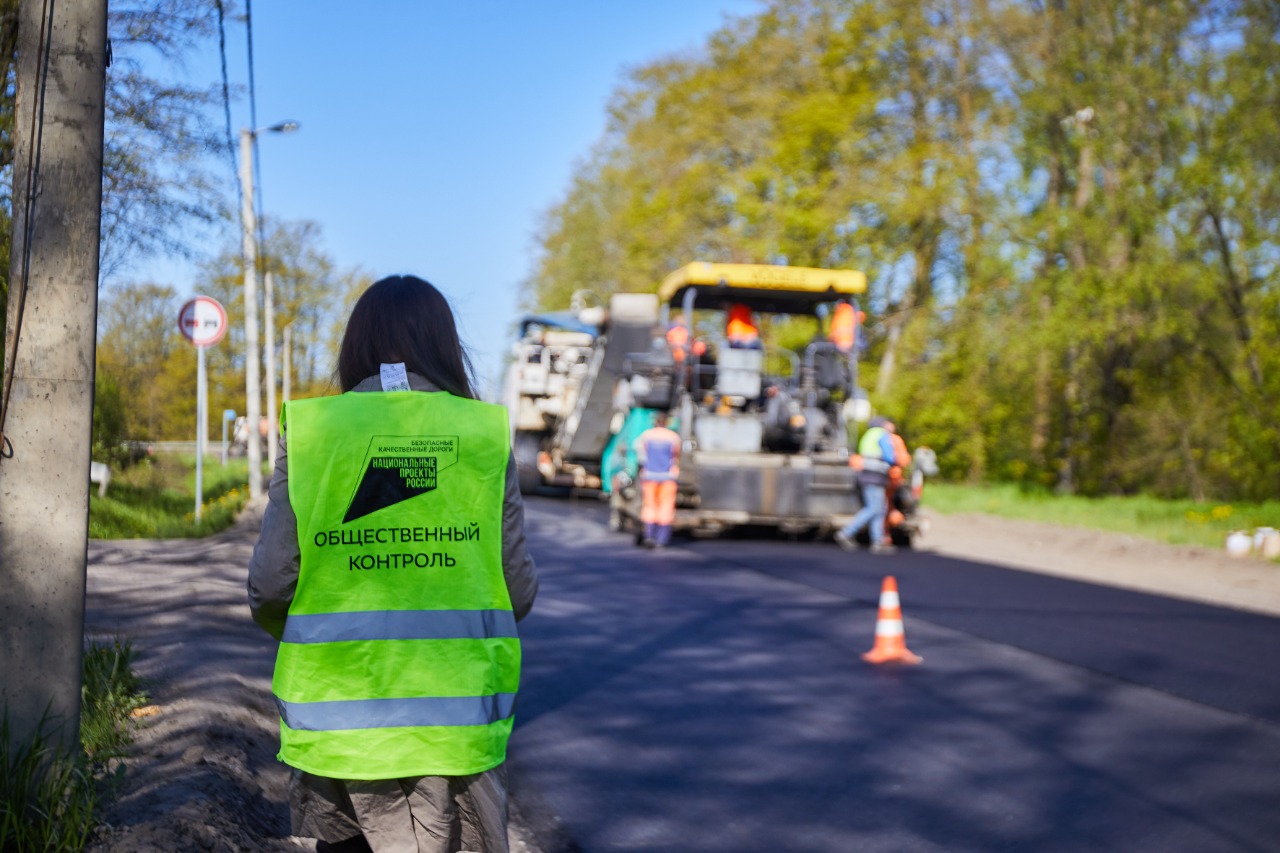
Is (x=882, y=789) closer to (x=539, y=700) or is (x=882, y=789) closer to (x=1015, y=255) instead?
(x=539, y=700)

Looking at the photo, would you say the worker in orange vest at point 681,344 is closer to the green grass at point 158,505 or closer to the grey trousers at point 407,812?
the green grass at point 158,505

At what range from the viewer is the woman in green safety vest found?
267 cm

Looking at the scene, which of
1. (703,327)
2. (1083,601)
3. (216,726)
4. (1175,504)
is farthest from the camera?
(1175,504)

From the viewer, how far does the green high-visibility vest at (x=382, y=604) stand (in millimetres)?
2660

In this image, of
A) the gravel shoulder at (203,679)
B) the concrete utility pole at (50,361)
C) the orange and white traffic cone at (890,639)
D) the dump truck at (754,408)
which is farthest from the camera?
the dump truck at (754,408)

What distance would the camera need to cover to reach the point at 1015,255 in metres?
27.9

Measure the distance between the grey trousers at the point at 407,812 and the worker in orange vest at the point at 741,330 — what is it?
16301 millimetres

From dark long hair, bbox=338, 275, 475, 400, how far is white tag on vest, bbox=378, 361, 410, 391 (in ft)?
0.13

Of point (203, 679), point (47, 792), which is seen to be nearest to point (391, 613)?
point (47, 792)

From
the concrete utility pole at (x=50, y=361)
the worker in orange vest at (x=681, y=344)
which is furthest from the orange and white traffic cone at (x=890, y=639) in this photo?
the worker in orange vest at (x=681, y=344)

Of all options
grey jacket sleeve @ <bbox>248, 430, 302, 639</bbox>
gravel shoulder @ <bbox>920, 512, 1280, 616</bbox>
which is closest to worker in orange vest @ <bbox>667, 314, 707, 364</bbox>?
gravel shoulder @ <bbox>920, 512, 1280, 616</bbox>

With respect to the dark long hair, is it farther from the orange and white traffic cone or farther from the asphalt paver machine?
the asphalt paver machine

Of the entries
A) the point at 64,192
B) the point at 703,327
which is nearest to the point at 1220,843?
the point at 64,192

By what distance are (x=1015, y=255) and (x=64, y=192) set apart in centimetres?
2554
